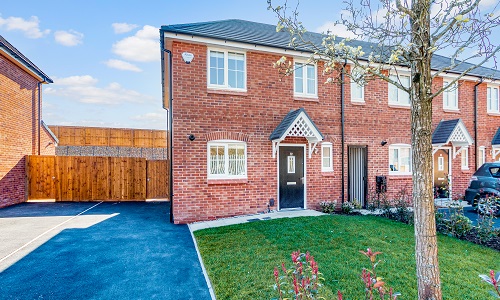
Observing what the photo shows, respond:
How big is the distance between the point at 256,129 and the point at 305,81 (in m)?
2.68

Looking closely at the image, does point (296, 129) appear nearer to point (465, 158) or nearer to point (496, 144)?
point (465, 158)

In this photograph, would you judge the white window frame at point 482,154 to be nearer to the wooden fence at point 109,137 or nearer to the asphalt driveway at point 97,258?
the asphalt driveway at point 97,258

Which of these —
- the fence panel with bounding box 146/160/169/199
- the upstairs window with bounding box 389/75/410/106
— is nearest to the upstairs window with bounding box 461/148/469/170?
the upstairs window with bounding box 389/75/410/106

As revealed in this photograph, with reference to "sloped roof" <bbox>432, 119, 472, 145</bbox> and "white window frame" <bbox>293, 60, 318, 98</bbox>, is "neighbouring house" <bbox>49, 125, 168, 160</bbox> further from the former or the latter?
"sloped roof" <bbox>432, 119, 472, 145</bbox>

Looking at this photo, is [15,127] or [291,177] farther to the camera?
[15,127]

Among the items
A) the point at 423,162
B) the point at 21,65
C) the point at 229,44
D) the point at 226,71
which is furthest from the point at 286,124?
the point at 21,65

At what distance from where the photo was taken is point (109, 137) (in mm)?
19766

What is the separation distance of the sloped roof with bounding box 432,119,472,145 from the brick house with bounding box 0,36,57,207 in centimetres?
1781

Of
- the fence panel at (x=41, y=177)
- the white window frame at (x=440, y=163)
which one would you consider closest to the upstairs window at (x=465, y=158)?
the white window frame at (x=440, y=163)

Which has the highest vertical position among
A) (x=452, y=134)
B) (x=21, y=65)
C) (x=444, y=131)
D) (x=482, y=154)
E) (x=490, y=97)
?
(x=21, y=65)

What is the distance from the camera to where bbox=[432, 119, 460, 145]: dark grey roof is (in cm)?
1063

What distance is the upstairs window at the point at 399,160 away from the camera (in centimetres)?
1076

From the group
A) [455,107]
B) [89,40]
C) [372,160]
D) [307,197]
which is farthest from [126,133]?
[455,107]

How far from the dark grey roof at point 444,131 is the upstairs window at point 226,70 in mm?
8467
